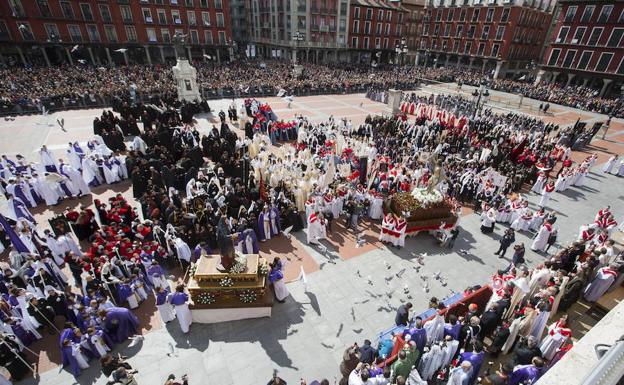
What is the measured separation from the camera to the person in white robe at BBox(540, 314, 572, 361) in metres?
6.90

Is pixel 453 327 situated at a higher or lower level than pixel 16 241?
lower

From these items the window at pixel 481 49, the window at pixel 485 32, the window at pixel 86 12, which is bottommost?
the window at pixel 481 49

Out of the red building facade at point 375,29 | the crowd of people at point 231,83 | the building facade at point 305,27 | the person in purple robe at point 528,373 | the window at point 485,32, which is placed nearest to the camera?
the person in purple robe at point 528,373

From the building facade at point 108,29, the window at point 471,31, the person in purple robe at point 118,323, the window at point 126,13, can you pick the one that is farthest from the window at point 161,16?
the window at point 471,31

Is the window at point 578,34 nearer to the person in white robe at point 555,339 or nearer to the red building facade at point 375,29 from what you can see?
the red building facade at point 375,29

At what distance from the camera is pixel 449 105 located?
29.2 m

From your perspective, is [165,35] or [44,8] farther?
[165,35]

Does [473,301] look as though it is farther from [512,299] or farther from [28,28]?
[28,28]

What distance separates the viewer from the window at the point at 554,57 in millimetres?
43062

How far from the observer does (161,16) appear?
44.2 metres

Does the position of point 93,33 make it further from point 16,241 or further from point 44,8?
point 16,241

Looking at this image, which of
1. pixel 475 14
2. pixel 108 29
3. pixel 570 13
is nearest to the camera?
pixel 570 13

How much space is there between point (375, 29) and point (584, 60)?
32.1m

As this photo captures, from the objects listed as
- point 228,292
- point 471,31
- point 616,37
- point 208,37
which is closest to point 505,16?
point 471,31
